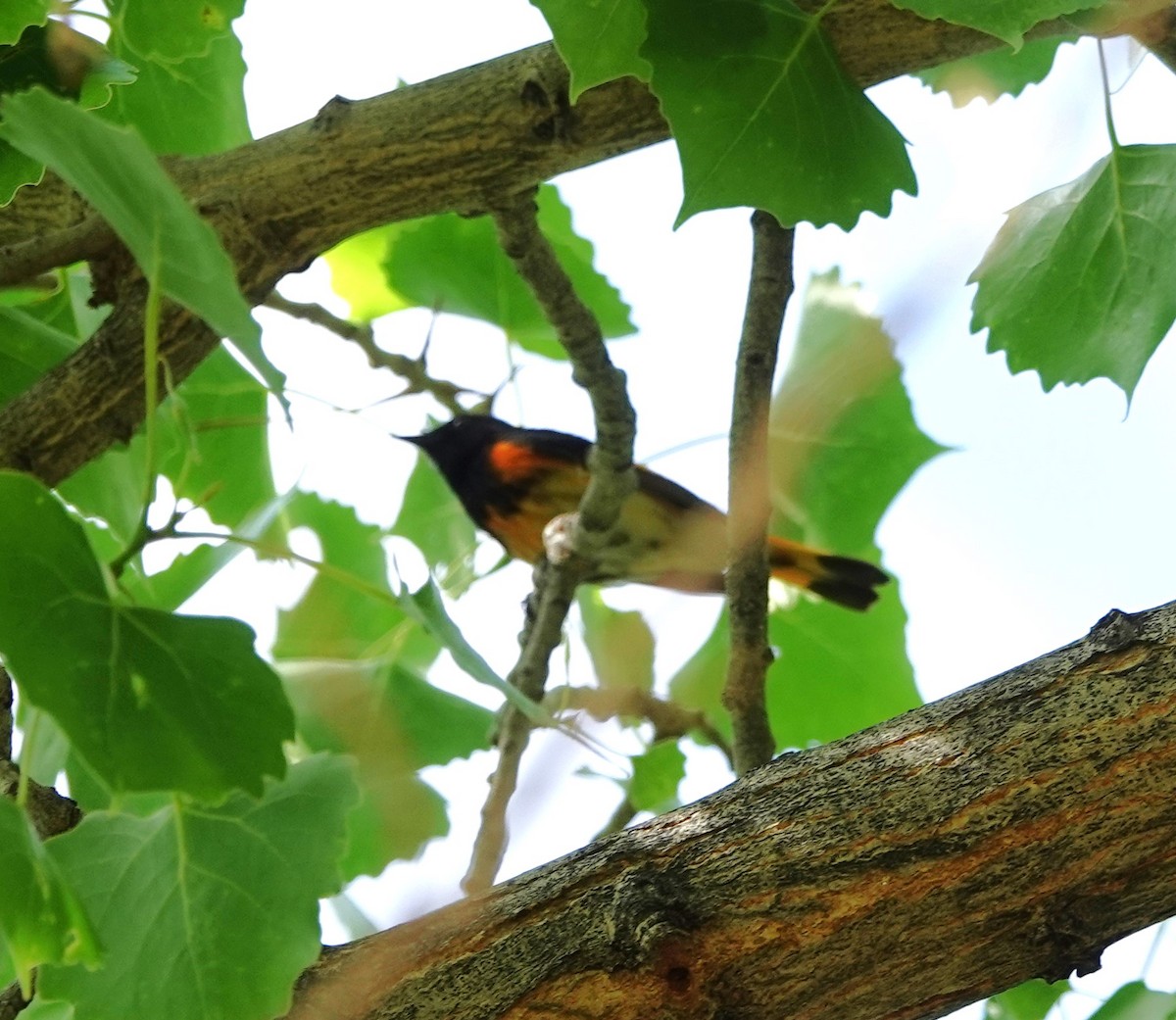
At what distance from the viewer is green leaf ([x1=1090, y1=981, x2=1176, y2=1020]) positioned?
94 centimetres

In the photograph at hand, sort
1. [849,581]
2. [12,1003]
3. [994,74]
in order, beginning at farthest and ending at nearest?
[849,581] → [994,74] → [12,1003]

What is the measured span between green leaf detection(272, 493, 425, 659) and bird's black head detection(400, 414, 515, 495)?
2.83 feet

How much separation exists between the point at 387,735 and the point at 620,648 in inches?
11.5

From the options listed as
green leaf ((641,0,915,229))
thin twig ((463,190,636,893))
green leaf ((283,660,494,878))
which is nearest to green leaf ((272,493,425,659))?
green leaf ((283,660,494,878))

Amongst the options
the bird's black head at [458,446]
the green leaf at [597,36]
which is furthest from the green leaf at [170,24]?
the bird's black head at [458,446]

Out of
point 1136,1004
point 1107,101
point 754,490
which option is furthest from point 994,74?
point 1136,1004

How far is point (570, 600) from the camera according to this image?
1.59m

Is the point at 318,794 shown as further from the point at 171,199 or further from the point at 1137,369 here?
the point at 1137,369

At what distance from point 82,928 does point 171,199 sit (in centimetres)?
38

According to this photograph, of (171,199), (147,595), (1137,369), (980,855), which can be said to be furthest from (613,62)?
(147,595)

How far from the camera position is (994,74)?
1.35m

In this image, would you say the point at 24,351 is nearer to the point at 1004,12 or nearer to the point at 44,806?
the point at 44,806

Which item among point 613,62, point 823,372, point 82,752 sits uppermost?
point 823,372

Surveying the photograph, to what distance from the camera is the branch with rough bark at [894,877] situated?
2.40 feet
